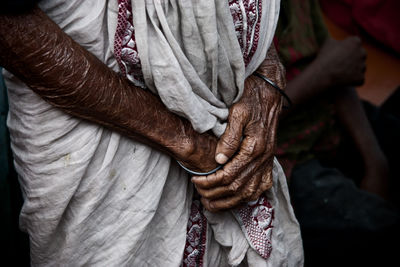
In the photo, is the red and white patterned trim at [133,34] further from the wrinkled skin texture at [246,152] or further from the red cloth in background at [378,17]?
the red cloth in background at [378,17]

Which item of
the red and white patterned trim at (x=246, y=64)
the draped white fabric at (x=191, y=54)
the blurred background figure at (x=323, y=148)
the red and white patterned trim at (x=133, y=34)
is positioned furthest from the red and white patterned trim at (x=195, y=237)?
the blurred background figure at (x=323, y=148)

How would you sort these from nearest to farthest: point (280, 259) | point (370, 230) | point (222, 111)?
point (222, 111) < point (280, 259) < point (370, 230)

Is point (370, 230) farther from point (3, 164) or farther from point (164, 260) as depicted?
point (3, 164)

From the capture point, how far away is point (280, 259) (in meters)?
1.28

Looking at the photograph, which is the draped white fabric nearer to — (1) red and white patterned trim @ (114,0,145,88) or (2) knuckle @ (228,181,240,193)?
(1) red and white patterned trim @ (114,0,145,88)

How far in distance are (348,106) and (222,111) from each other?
131cm

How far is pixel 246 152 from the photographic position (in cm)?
121

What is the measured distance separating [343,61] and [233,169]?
122 cm

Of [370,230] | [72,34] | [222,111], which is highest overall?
[72,34]

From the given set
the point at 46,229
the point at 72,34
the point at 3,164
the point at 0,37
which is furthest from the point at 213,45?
the point at 3,164

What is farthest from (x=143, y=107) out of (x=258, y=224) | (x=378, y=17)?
(x=378, y=17)

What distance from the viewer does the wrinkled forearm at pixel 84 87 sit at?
2.99ft

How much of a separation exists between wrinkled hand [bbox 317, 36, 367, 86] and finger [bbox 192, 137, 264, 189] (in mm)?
1042

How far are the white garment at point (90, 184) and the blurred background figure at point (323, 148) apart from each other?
1.00 meters
